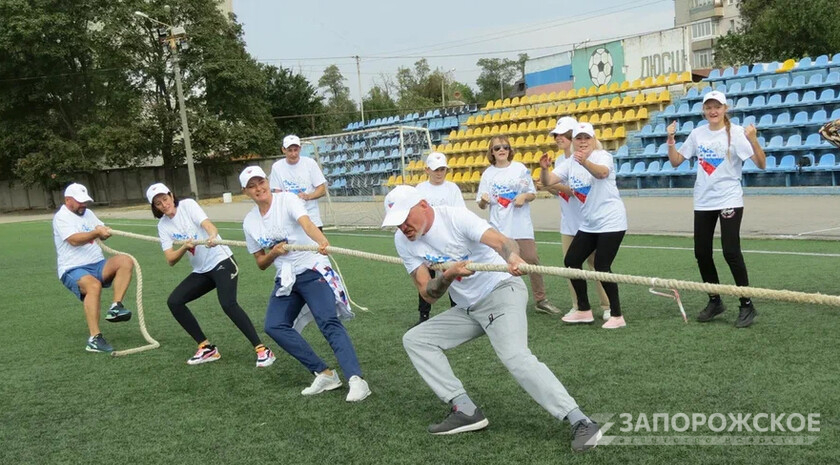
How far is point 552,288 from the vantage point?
937cm

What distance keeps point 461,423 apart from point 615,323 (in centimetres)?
277

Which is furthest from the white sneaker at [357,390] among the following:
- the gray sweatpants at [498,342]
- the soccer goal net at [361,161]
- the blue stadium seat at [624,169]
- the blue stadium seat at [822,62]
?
the blue stadium seat at [822,62]

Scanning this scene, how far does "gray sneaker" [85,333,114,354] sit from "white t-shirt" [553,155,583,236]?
458 cm

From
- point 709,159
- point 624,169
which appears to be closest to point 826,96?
point 624,169

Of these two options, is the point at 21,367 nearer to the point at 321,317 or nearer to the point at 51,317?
the point at 51,317

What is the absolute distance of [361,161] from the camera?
23.1 meters

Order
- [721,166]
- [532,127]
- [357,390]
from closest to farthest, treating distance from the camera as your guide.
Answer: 1. [357,390]
2. [721,166]
3. [532,127]

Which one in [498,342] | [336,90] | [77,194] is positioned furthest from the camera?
[336,90]

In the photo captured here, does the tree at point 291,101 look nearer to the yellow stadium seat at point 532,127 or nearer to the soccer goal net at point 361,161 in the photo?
the yellow stadium seat at point 532,127

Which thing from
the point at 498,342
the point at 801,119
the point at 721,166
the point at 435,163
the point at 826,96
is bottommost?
the point at 498,342

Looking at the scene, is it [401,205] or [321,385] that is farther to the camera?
[321,385]

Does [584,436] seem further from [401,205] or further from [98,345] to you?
[98,345]

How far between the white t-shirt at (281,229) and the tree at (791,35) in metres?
33.3

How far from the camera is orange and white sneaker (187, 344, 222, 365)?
7.05 meters
